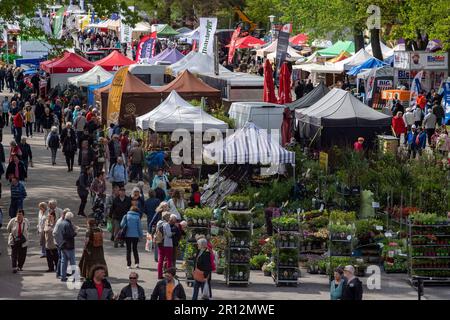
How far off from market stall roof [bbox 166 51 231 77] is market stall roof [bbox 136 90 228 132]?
39.4 feet

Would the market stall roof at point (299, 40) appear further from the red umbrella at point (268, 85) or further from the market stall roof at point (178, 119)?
the market stall roof at point (178, 119)

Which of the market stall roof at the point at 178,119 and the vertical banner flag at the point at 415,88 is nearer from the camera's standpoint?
the market stall roof at the point at 178,119

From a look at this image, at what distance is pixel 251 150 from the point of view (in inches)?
979

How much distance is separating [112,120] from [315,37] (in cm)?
2027

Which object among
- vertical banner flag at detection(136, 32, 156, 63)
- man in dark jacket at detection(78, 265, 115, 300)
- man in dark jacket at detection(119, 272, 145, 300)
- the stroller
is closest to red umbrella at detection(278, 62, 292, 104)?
the stroller

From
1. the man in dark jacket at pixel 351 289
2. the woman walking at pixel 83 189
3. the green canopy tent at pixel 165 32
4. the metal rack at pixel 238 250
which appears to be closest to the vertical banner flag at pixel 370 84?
the woman walking at pixel 83 189

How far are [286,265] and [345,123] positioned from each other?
10475 mm

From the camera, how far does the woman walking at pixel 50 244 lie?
19.7 m

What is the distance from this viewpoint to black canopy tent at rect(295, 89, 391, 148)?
29.3 m

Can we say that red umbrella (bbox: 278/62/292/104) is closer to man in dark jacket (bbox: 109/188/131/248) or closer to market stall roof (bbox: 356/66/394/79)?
market stall roof (bbox: 356/66/394/79)

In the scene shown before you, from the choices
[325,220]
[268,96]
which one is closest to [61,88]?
[268,96]

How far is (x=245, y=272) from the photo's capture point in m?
19.2

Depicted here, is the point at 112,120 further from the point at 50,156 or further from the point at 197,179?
the point at 197,179

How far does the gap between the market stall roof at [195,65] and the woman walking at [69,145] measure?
11.5m
